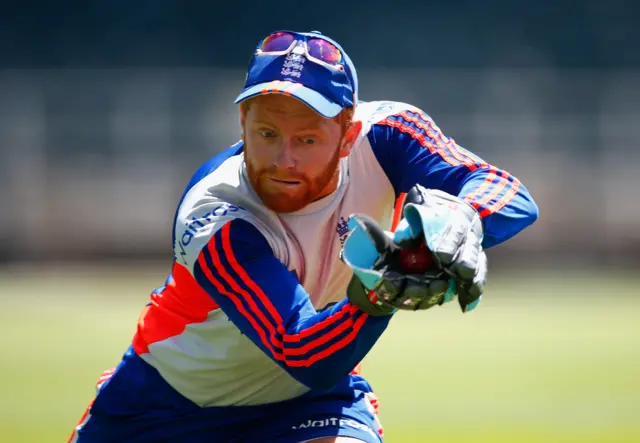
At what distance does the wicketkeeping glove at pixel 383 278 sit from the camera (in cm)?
279

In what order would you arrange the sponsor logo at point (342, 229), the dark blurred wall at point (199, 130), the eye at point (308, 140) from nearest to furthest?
the eye at point (308, 140)
the sponsor logo at point (342, 229)
the dark blurred wall at point (199, 130)

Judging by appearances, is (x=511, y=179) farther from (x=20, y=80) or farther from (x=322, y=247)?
(x=20, y=80)

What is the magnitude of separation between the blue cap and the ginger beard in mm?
193

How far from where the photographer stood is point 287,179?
344 centimetres

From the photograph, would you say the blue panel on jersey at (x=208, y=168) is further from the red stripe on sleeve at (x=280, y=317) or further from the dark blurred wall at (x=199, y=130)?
the dark blurred wall at (x=199, y=130)

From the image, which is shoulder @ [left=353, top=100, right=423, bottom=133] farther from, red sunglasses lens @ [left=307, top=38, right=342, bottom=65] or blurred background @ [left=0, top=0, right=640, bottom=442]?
blurred background @ [left=0, top=0, right=640, bottom=442]

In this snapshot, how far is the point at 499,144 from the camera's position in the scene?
15695mm

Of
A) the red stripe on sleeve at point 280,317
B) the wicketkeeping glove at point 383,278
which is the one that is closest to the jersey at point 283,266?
the red stripe on sleeve at point 280,317

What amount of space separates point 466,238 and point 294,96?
29.6 inches

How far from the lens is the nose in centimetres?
336

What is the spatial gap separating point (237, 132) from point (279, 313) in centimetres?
1214

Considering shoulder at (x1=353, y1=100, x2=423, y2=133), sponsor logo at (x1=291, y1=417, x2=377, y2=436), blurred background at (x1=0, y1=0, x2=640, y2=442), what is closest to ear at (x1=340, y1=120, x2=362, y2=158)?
shoulder at (x1=353, y1=100, x2=423, y2=133)

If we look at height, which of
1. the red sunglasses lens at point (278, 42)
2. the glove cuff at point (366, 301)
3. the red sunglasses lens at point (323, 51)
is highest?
the red sunglasses lens at point (278, 42)

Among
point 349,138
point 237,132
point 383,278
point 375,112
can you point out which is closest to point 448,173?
point 349,138
